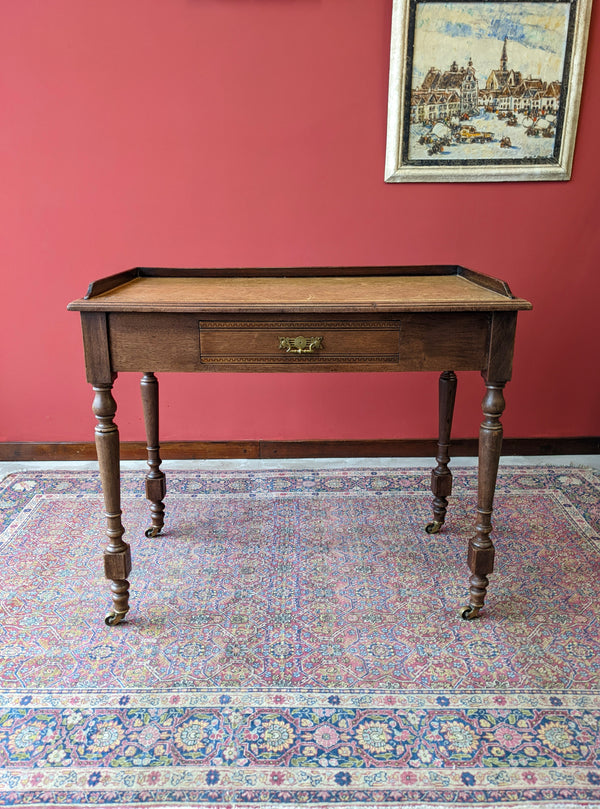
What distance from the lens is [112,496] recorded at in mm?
2012

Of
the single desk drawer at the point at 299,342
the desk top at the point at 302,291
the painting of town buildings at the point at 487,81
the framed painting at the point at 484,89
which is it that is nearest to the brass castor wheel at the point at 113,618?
the single desk drawer at the point at 299,342

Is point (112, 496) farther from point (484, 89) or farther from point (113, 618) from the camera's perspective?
point (484, 89)

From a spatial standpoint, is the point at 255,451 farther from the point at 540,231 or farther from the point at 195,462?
the point at 540,231

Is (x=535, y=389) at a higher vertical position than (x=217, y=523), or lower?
higher

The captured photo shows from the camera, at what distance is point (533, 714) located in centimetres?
169

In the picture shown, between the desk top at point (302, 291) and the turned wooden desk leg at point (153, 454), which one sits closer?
the desk top at point (302, 291)

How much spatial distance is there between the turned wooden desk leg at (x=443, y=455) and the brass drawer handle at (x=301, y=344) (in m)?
0.81

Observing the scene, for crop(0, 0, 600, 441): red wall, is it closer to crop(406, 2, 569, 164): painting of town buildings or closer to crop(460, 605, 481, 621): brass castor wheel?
crop(406, 2, 569, 164): painting of town buildings

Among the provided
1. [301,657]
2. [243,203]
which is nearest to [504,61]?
[243,203]

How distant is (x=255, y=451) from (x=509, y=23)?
247 centimetres

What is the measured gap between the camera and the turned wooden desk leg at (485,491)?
192cm

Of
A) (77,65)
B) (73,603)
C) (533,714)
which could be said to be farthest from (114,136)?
(533,714)

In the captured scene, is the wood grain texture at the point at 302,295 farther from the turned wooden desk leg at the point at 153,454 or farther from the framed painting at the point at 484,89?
the framed painting at the point at 484,89

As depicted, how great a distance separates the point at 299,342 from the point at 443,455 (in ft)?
3.31
